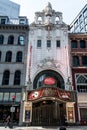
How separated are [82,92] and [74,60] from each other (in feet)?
21.3

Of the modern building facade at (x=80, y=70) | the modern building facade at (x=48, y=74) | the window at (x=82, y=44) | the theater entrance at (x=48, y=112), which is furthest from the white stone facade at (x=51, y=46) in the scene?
the theater entrance at (x=48, y=112)

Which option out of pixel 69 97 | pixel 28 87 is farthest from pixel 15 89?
pixel 69 97

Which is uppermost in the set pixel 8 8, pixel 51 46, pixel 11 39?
pixel 8 8

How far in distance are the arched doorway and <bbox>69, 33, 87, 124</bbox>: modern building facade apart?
238cm

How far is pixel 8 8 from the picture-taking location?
60188 millimetres

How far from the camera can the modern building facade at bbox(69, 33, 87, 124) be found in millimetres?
28172

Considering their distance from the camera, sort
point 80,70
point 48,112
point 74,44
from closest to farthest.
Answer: point 48,112
point 80,70
point 74,44

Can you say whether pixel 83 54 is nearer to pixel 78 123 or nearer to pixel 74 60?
pixel 74 60

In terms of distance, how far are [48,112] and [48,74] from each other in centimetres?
672

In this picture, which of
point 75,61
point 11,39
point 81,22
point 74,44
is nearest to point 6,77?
point 11,39

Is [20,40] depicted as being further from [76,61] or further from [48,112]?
[48,112]

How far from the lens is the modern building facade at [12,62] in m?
27.9

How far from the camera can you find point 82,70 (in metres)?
30.9

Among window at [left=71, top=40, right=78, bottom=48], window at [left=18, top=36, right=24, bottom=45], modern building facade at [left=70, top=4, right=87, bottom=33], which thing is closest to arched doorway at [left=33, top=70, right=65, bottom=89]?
window at [left=71, top=40, right=78, bottom=48]
